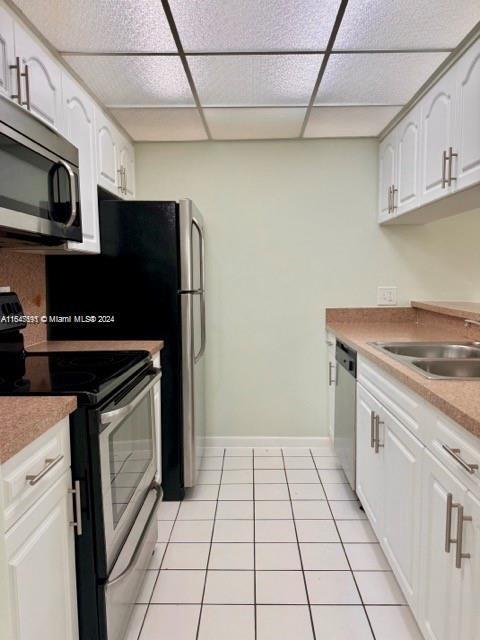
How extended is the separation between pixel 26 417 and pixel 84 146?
145 cm

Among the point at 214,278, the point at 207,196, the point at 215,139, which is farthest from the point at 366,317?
the point at 215,139

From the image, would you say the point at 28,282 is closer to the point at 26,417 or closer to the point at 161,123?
the point at 161,123

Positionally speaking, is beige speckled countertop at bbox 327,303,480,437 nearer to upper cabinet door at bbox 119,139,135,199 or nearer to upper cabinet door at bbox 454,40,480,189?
upper cabinet door at bbox 454,40,480,189

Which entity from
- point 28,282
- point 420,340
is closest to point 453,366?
point 420,340

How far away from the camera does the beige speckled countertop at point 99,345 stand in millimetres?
1993

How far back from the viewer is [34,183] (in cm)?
138

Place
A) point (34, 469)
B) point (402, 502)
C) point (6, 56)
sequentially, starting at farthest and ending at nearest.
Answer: point (402, 502) < point (6, 56) < point (34, 469)

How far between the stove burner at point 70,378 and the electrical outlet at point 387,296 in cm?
211

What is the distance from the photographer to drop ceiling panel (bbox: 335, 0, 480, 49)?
1.46m

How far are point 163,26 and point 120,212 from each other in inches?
34.5

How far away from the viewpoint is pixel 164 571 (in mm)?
1747

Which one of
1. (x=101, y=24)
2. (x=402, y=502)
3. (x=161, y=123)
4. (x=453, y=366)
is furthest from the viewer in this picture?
(x=161, y=123)

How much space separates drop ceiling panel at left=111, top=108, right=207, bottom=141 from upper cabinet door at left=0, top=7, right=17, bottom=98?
946 mm

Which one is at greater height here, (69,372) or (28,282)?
(28,282)
